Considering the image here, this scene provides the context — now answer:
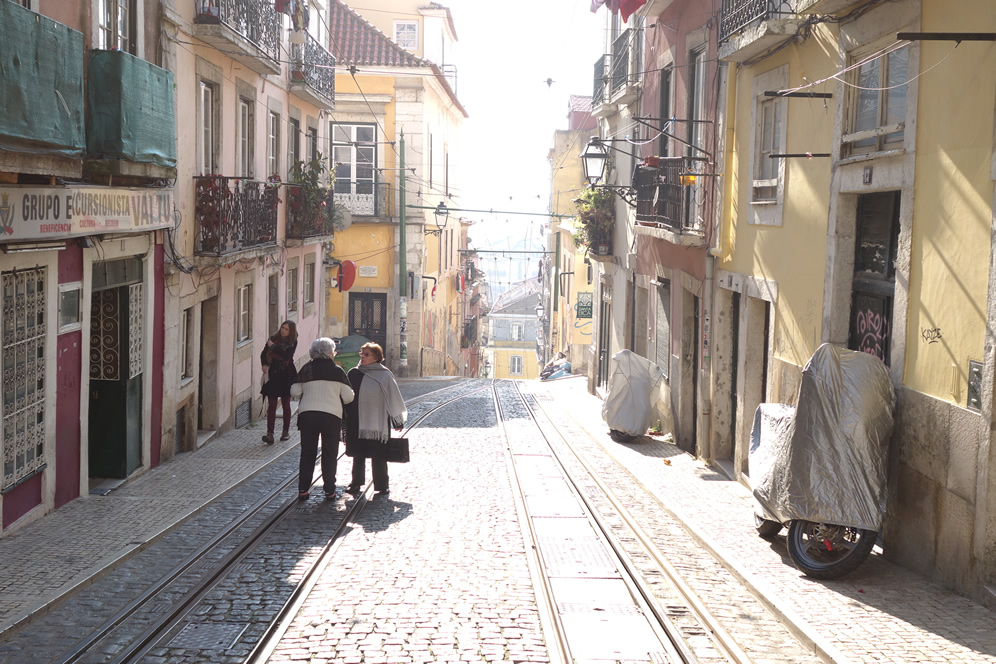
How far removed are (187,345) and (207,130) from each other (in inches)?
127

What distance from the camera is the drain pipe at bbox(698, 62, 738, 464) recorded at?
43.8 ft

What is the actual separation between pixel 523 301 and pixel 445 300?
44.4 meters

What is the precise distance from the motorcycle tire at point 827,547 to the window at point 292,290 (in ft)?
49.7

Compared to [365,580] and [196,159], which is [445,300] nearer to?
[196,159]

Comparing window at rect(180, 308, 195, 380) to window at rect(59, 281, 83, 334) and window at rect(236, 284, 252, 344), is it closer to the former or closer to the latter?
window at rect(236, 284, 252, 344)

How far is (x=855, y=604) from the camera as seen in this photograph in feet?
22.0

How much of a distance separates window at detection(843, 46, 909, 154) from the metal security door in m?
24.3

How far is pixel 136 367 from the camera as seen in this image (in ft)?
38.2

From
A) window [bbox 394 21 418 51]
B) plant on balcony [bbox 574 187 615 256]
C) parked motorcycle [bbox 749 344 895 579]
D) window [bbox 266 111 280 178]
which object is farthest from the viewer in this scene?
A: window [bbox 394 21 418 51]

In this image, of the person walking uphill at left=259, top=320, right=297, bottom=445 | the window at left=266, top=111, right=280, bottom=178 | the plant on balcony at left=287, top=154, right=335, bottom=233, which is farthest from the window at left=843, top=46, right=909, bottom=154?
the plant on balcony at left=287, top=154, right=335, bottom=233

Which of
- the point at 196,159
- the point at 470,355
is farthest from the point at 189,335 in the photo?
the point at 470,355

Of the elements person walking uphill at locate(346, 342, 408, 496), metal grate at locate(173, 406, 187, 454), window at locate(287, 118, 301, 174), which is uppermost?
window at locate(287, 118, 301, 174)

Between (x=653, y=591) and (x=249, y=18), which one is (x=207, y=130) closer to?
(x=249, y=18)

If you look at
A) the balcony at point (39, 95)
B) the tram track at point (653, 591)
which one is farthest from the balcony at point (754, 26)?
the balcony at point (39, 95)
